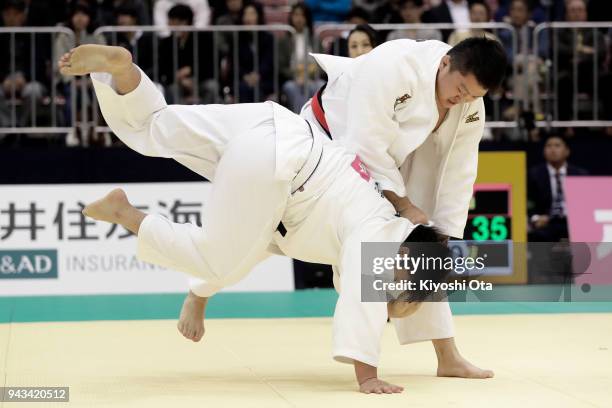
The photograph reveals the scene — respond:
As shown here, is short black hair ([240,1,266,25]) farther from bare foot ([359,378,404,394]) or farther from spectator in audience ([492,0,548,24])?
bare foot ([359,378,404,394])

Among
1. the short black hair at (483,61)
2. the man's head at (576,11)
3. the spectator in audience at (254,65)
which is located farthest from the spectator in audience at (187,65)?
the short black hair at (483,61)

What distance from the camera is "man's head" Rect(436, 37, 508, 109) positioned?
400 cm

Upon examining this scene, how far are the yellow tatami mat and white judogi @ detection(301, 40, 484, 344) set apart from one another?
17.5 inches

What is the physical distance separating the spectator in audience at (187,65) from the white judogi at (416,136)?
426 centimetres

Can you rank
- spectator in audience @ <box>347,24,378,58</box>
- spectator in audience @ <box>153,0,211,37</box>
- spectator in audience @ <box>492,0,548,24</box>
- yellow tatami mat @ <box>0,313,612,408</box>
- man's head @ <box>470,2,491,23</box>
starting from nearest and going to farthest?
1. yellow tatami mat @ <box>0,313,612,408</box>
2. spectator in audience @ <box>347,24,378,58</box>
3. man's head @ <box>470,2,491,23</box>
4. spectator in audience @ <box>153,0,211,37</box>
5. spectator in audience @ <box>492,0,548,24</box>

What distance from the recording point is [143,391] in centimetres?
389

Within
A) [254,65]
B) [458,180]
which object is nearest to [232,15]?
[254,65]

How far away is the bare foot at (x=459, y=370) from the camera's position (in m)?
4.19

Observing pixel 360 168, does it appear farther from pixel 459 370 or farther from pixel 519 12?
pixel 519 12

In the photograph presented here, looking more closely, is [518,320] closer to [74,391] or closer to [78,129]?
[74,391]

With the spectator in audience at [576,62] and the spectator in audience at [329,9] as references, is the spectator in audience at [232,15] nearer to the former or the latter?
the spectator in audience at [329,9]

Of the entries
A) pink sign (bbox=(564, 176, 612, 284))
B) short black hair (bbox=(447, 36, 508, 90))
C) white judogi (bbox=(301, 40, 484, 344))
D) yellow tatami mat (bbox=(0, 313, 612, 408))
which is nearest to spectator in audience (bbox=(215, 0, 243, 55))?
pink sign (bbox=(564, 176, 612, 284))

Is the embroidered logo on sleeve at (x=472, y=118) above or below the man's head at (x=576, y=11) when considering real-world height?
below

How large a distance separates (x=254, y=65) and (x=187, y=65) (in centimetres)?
51
